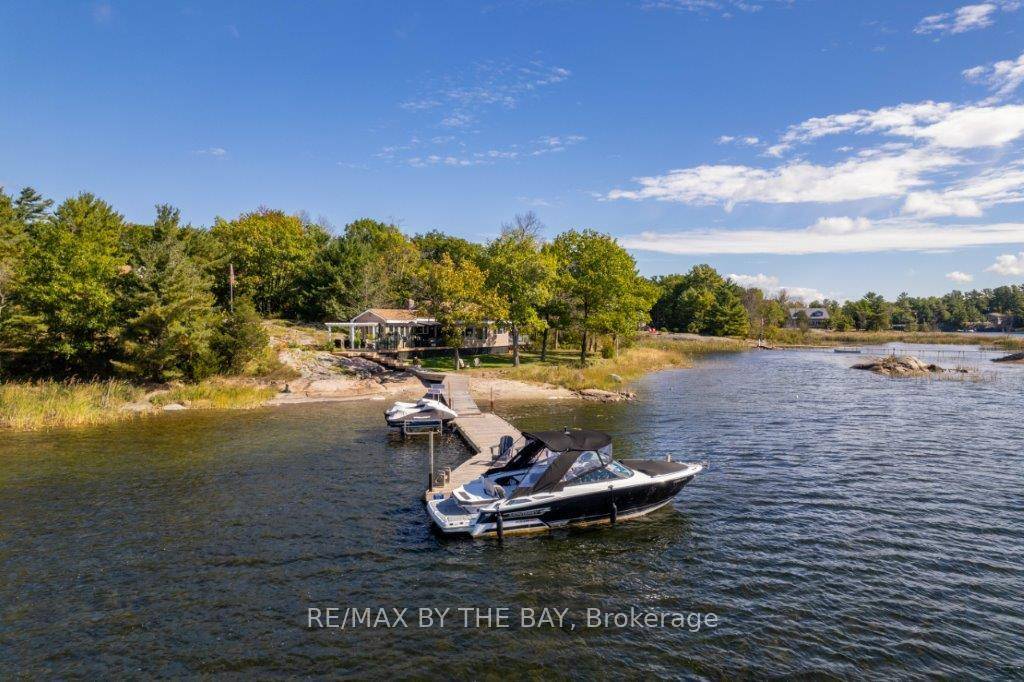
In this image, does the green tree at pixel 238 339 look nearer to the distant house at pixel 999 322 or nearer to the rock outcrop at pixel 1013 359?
the rock outcrop at pixel 1013 359

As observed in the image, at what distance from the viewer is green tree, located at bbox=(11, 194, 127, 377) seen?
38.4m

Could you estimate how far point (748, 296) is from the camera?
156000 millimetres

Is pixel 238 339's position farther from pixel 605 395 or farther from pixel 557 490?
pixel 557 490

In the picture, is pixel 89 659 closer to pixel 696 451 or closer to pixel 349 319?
pixel 696 451

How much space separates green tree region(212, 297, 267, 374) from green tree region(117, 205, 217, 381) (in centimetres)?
195

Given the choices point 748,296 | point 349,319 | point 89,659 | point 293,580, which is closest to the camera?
point 89,659

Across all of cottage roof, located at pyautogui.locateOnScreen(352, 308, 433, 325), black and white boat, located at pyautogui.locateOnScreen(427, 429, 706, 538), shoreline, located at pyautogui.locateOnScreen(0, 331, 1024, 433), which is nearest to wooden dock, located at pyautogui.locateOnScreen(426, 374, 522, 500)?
black and white boat, located at pyautogui.locateOnScreen(427, 429, 706, 538)

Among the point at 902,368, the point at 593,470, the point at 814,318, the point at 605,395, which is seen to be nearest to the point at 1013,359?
the point at 902,368

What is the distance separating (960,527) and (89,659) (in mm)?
25037

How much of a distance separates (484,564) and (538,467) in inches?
163

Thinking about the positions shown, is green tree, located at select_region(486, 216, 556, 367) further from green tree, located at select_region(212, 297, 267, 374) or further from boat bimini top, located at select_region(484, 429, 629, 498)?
boat bimini top, located at select_region(484, 429, 629, 498)

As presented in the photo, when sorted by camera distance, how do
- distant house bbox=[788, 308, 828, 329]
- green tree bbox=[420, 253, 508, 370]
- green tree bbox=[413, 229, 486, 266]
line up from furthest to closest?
distant house bbox=[788, 308, 828, 329]
green tree bbox=[413, 229, 486, 266]
green tree bbox=[420, 253, 508, 370]

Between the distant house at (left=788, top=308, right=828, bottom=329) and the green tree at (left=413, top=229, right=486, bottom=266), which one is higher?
the green tree at (left=413, top=229, right=486, bottom=266)

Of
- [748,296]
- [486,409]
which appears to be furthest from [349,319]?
[748,296]
